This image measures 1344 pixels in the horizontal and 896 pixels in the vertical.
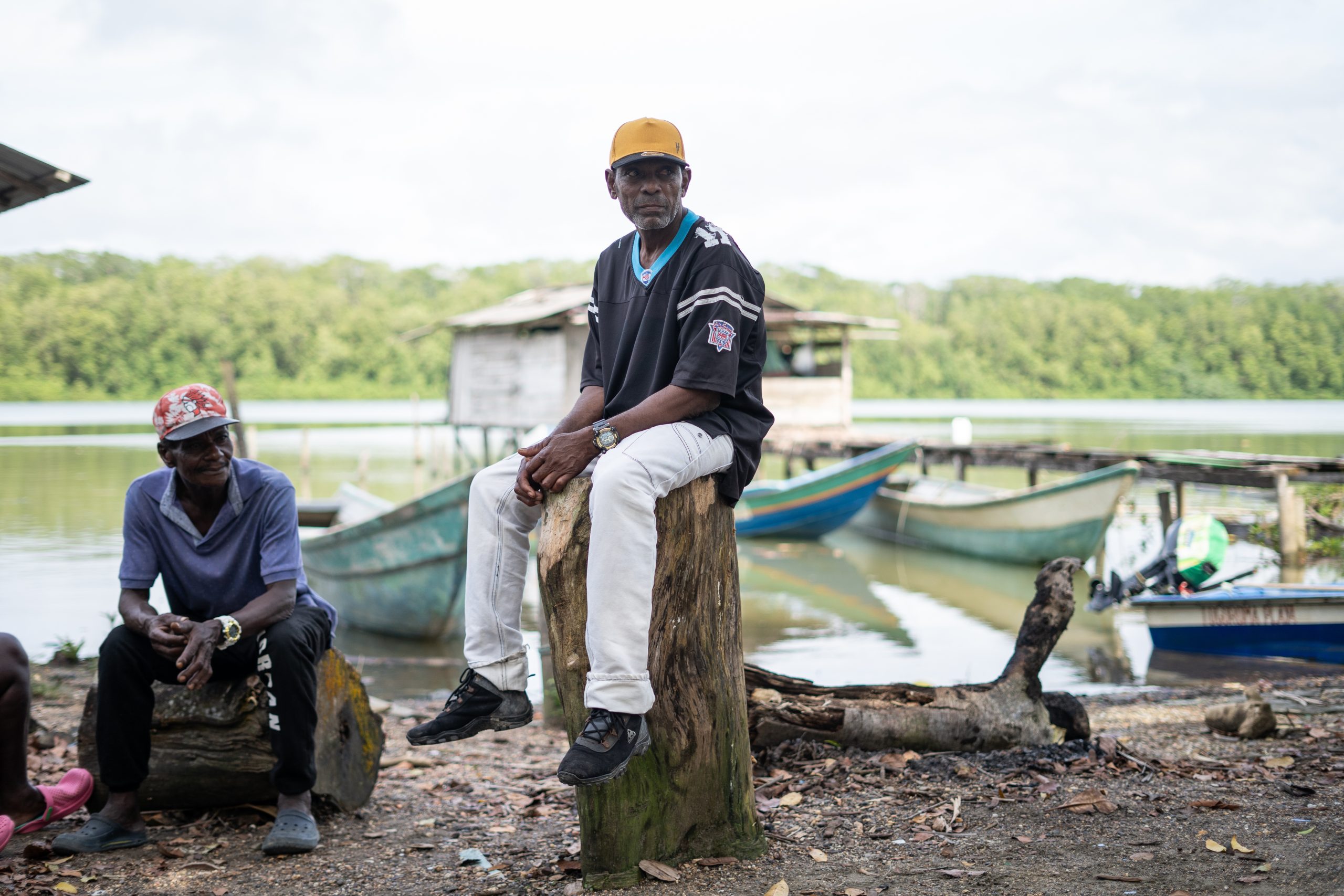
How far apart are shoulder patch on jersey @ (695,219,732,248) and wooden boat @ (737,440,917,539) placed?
596 inches

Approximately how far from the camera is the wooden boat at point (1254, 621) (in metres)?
8.59

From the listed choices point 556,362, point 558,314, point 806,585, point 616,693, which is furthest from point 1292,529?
point 616,693

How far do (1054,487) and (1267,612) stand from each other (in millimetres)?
7039

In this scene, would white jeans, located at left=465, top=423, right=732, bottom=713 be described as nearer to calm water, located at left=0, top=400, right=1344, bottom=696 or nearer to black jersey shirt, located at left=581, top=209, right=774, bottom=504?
black jersey shirt, located at left=581, top=209, right=774, bottom=504

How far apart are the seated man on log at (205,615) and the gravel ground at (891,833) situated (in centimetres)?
24

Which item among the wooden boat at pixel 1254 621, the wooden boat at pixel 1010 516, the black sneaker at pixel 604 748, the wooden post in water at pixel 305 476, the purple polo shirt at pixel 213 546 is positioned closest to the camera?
the black sneaker at pixel 604 748

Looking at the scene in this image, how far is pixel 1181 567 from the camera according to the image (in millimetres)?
9391

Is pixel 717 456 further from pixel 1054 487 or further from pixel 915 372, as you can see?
pixel 915 372

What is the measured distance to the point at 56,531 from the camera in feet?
61.4

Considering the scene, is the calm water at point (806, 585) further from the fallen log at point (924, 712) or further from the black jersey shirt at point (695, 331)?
the black jersey shirt at point (695, 331)

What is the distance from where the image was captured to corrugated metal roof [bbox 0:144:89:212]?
498 cm

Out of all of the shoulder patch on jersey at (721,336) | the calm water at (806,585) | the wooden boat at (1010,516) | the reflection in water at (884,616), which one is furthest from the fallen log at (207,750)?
the wooden boat at (1010,516)

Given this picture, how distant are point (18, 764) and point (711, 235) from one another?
10.7 ft

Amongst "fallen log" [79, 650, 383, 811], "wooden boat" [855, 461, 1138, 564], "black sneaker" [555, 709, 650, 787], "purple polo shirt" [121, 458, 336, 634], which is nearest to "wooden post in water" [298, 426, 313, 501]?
"wooden boat" [855, 461, 1138, 564]
